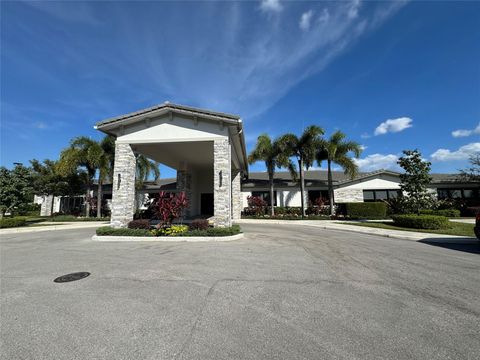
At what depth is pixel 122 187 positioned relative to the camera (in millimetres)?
13242

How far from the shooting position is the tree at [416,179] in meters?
16.6

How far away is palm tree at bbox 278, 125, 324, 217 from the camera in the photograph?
22469mm

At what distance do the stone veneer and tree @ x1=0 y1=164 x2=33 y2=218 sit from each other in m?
31.9

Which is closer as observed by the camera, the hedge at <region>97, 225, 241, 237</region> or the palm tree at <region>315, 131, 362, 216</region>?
the hedge at <region>97, 225, 241, 237</region>

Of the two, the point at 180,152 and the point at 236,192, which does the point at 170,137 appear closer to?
the point at 180,152

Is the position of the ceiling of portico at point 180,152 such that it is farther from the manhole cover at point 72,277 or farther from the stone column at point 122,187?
the manhole cover at point 72,277

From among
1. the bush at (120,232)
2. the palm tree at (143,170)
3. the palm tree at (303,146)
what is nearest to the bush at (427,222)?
the palm tree at (303,146)

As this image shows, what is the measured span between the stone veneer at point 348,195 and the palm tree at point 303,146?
18.0 feet

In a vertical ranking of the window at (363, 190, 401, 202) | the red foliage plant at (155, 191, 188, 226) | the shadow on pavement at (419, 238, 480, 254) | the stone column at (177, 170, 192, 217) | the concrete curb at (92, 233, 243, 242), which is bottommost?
the shadow on pavement at (419, 238, 480, 254)

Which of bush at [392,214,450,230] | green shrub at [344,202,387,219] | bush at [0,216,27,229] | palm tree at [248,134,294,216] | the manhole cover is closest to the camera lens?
the manhole cover

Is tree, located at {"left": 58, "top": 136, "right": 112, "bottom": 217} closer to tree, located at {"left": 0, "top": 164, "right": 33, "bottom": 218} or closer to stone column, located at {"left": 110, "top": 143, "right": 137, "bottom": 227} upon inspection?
tree, located at {"left": 0, "top": 164, "right": 33, "bottom": 218}

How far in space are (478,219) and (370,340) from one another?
11.0 m

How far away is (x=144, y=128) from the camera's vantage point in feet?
45.0

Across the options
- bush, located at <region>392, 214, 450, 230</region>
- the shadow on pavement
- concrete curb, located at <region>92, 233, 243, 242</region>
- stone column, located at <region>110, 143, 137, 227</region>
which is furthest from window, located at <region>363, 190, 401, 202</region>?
stone column, located at <region>110, 143, 137, 227</region>
